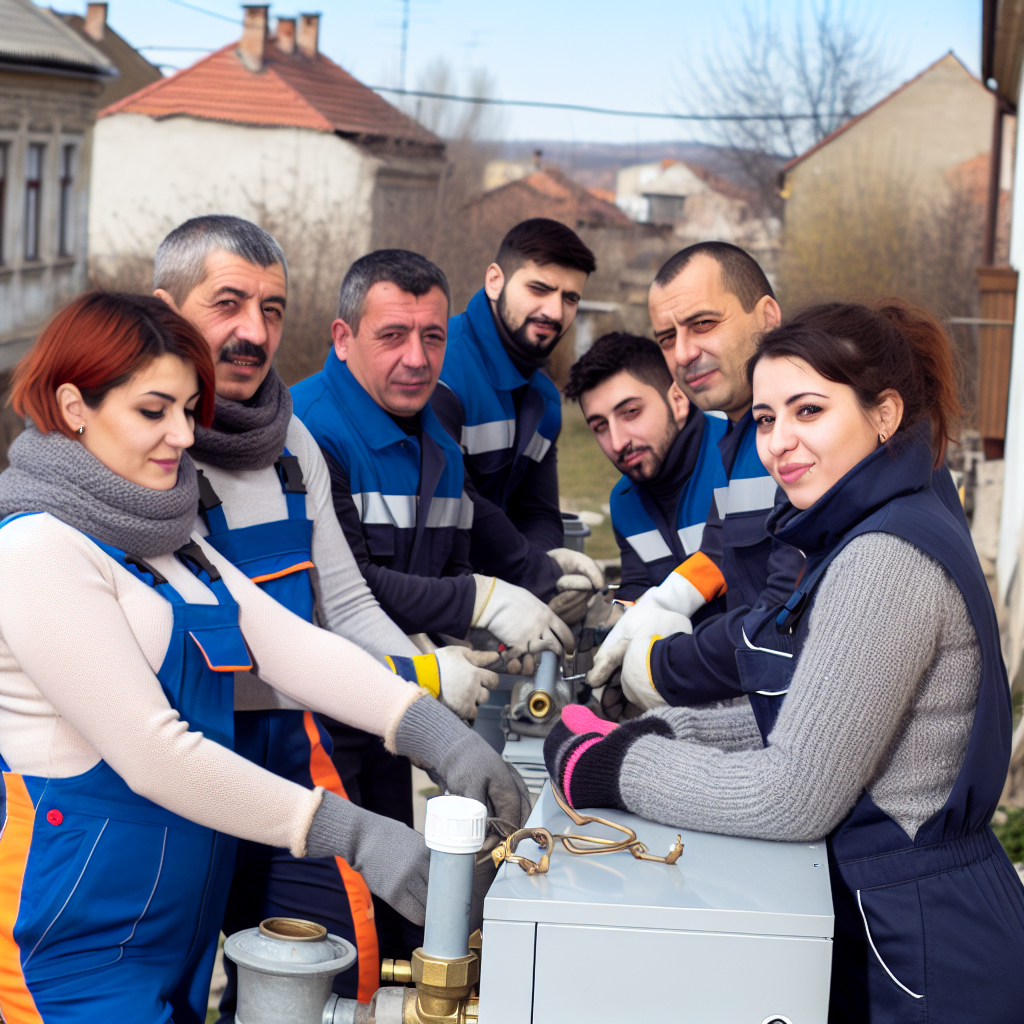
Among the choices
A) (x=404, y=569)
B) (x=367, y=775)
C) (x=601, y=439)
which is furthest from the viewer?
(x=601, y=439)

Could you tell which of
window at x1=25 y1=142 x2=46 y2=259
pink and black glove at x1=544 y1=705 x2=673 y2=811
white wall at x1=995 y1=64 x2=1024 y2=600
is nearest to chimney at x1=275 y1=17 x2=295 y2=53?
window at x1=25 y1=142 x2=46 y2=259

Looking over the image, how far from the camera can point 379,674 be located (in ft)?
7.61

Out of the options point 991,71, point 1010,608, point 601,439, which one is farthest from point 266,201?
point 601,439

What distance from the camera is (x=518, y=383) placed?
167 inches

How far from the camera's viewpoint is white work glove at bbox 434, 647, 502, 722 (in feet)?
8.75

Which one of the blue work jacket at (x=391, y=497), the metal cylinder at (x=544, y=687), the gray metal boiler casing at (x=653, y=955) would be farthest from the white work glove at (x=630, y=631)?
the gray metal boiler casing at (x=653, y=955)

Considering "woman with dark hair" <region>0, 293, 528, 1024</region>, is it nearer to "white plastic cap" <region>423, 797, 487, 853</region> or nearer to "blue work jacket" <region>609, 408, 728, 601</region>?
"white plastic cap" <region>423, 797, 487, 853</region>

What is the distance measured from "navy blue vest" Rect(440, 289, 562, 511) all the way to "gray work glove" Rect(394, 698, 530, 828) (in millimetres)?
1913

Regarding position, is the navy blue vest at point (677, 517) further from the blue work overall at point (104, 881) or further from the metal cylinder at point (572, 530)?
the blue work overall at point (104, 881)

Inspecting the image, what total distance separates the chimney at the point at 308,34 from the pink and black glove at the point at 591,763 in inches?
1229

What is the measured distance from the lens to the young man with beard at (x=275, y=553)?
2404mm

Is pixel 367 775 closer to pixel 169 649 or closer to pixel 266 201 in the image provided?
pixel 169 649

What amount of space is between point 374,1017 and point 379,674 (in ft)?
2.42

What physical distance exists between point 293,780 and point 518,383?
6.90 ft
